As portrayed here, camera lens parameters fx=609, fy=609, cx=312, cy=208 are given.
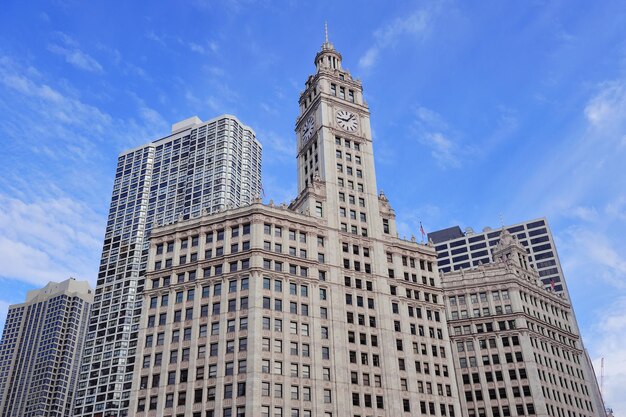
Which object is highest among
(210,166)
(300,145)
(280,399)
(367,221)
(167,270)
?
(210,166)

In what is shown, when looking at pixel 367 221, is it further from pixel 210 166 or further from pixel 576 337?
pixel 210 166

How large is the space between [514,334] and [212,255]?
65.2m

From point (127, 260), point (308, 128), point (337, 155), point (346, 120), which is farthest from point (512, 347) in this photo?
point (127, 260)

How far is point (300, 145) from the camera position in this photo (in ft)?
435

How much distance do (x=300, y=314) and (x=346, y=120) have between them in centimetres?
4695

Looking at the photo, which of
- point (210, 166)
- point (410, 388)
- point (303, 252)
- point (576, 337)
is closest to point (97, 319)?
point (210, 166)

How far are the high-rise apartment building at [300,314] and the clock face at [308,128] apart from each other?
25.5 ft

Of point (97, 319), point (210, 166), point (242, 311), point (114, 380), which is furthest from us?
point (210, 166)

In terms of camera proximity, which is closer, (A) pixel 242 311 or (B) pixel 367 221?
(A) pixel 242 311

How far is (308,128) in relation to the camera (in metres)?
130

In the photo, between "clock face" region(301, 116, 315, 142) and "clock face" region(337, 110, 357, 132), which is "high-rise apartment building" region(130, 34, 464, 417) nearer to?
"clock face" region(337, 110, 357, 132)

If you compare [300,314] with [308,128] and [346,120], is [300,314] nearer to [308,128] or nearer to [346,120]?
[346,120]

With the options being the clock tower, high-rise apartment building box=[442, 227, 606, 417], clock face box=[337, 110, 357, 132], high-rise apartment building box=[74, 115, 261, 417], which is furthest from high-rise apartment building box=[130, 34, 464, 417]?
high-rise apartment building box=[74, 115, 261, 417]

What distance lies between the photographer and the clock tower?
114 metres
